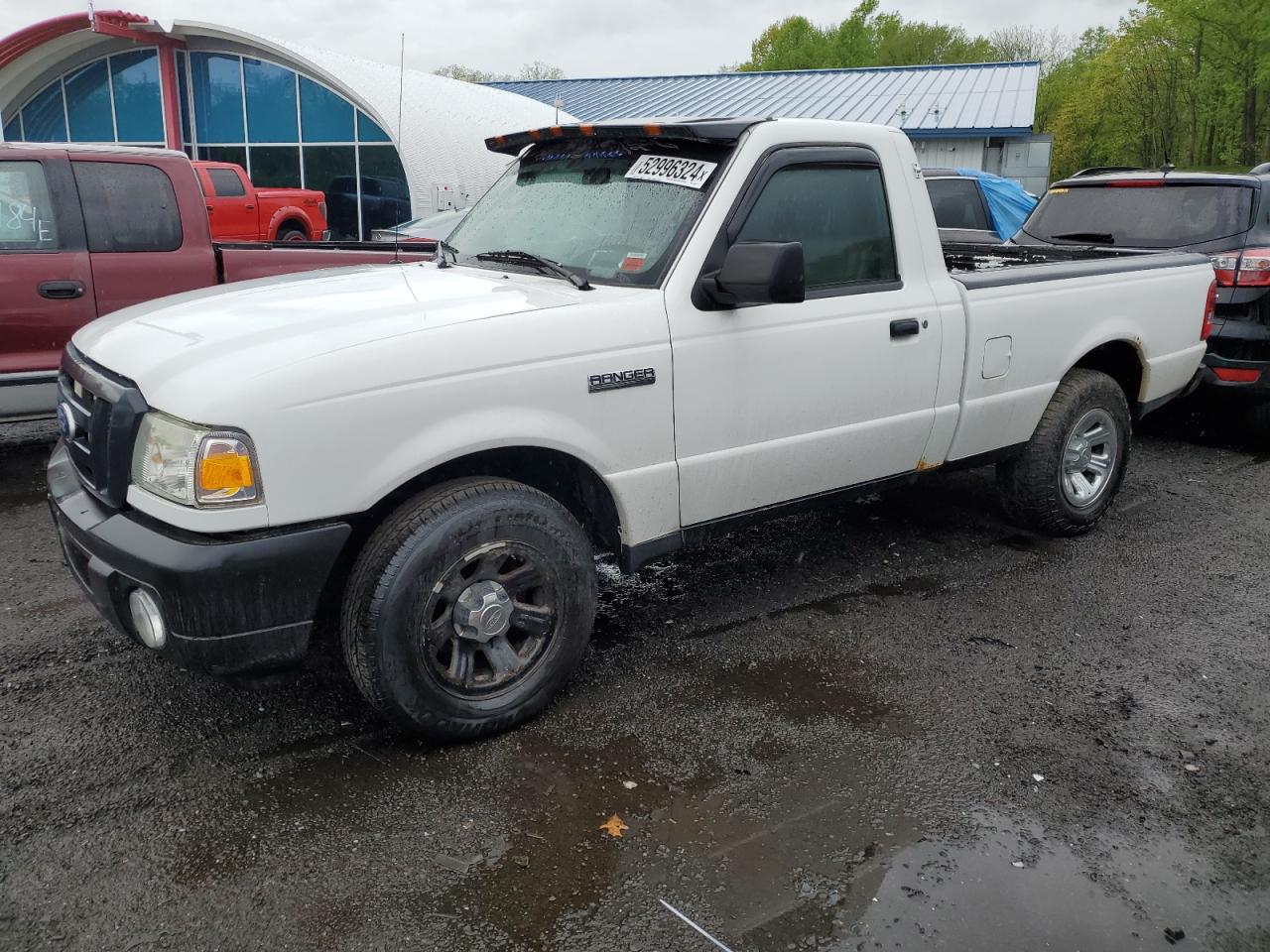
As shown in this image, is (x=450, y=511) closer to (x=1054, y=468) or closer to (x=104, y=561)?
(x=104, y=561)

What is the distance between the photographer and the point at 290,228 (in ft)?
60.1

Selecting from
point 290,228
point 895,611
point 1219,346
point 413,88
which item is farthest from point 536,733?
point 413,88

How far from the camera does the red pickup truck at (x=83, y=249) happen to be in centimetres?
583

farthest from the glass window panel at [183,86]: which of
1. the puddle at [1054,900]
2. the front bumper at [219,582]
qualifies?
the puddle at [1054,900]

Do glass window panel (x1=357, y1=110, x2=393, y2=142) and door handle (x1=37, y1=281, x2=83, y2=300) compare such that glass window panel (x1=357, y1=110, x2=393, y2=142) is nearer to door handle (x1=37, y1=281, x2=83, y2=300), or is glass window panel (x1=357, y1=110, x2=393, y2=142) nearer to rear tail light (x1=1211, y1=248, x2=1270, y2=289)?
door handle (x1=37, y1=281, x2=83, y2=300)

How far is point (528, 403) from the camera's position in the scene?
3115 millimetres

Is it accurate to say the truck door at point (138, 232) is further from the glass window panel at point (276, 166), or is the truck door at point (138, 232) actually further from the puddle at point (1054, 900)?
the glass window panel at point (276, 166)

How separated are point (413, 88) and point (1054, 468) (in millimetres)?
22385

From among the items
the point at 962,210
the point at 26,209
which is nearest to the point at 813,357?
the point at 26,209

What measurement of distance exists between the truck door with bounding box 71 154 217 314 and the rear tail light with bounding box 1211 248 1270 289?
6547mm

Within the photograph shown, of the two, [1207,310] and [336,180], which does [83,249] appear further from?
[336,180]

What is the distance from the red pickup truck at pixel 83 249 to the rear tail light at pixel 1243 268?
242 inches

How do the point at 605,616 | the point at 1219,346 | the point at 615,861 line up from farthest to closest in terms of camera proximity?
the point at 1219,346 → the point at 605,616 → the point at 615,861

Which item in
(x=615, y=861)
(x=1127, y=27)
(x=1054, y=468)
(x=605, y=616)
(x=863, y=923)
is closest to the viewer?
(x=863, y=923)
